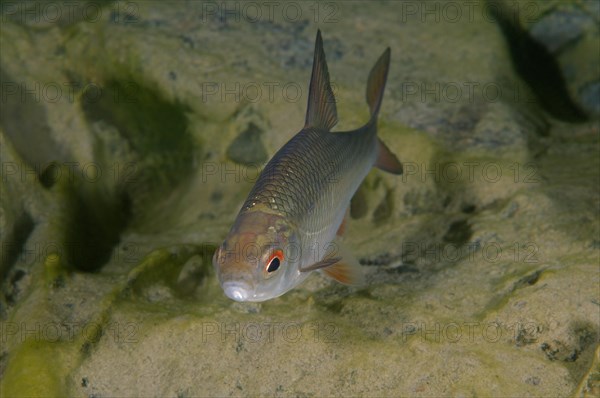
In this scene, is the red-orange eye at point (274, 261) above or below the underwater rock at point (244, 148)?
above

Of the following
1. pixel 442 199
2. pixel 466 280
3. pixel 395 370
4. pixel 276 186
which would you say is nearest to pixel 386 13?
pixel 442 199

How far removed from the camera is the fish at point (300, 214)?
223 cm

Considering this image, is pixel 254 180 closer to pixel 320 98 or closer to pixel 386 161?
pixel 386 161

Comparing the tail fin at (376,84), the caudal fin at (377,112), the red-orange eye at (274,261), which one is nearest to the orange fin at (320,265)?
the red-orange eye at (274,261)

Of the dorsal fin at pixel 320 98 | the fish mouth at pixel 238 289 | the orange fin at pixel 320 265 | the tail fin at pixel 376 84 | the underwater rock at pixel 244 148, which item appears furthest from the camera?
the underwater rock at pixel 244 148

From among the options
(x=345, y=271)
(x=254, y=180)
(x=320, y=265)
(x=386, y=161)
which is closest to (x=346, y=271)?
(x=345, y=271)

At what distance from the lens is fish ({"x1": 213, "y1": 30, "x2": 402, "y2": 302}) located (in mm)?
2234

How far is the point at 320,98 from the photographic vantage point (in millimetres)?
2904

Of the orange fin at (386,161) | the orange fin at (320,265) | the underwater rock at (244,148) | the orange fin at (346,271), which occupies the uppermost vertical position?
the orange fin at (320,265)

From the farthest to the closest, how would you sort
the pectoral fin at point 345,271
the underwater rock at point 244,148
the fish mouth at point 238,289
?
the underwater rock at point 244,148 < the pectoral fin at point 345,271 < the fish mouth at point 238,289

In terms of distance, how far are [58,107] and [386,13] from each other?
357 centimetres

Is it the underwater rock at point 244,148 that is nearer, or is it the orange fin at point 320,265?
the orange fin at point 320,265

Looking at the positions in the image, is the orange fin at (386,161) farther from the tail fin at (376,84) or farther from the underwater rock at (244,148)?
the underwater rock at (244,148)

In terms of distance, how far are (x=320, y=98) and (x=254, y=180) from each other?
1.76 meters
